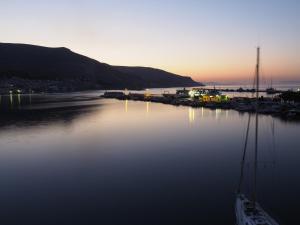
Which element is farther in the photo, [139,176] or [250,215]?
[139,176]

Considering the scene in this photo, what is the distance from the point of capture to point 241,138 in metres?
33.4

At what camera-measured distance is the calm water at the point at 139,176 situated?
1449 centimetres

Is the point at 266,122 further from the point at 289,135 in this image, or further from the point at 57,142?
the point at 57,142

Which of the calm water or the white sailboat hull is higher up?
the white sailboat hull

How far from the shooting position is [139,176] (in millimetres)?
19781

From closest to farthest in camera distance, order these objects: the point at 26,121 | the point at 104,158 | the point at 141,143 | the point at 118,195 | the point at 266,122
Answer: the point at 118,195, the point at 104,158, the point at 141,143, the point at 266,122, the point at 26,121

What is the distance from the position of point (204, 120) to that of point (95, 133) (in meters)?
18.2

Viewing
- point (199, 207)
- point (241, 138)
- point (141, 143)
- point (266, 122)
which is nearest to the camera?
point (199, 207)

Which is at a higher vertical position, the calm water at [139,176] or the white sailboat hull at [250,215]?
Answer: the white sailboat hull at [250,215]

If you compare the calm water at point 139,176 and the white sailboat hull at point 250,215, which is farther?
the calm water at point 139,176

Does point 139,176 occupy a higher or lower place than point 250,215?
lower

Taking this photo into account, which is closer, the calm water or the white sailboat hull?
the white sailboat hull

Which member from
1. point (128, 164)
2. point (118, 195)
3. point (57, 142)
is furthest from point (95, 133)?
point (118, 195)

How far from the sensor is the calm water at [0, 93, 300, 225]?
1449 cm
